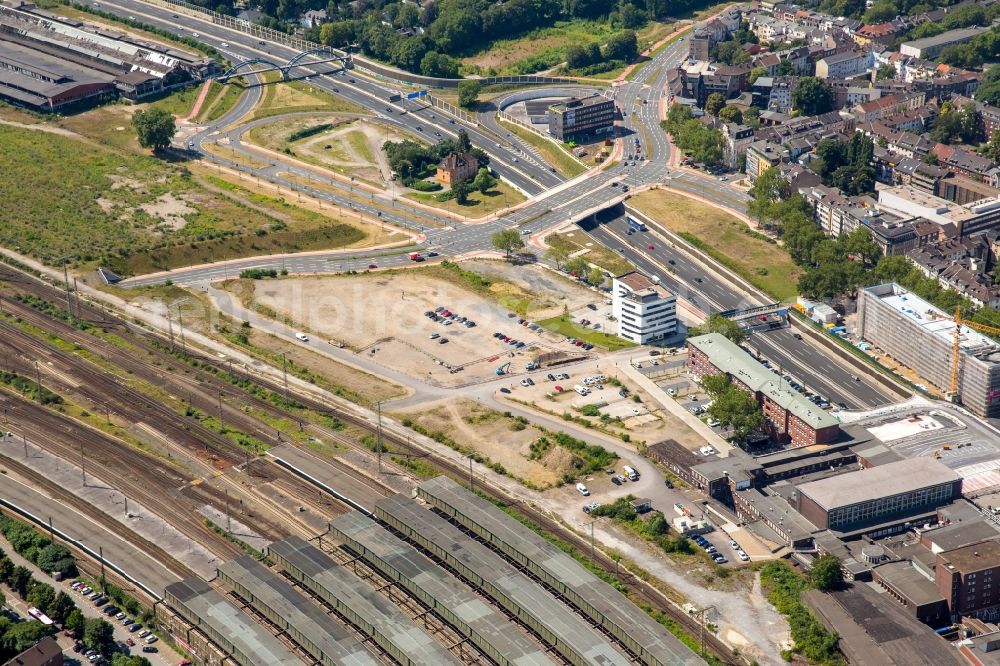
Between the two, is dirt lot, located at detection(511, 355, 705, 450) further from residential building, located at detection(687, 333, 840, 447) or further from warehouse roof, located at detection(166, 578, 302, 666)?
warehouse roof, located at detection(166, 578, 302, 666)

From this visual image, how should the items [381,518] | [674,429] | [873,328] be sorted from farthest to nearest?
[873,328], [674,429], [381,518]

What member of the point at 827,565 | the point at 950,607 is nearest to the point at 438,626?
the point at 827,565

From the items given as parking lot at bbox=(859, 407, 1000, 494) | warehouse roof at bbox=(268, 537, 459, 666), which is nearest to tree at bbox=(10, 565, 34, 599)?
warehouse roof at bbox=(268, 537, 459, 666)

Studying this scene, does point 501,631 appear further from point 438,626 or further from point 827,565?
point 827,565

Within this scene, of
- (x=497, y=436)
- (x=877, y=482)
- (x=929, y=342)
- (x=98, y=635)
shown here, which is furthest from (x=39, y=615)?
(x=929, y=342)

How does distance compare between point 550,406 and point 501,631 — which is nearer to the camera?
point 501,631

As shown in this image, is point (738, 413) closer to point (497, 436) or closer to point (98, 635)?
point (497, 436)
